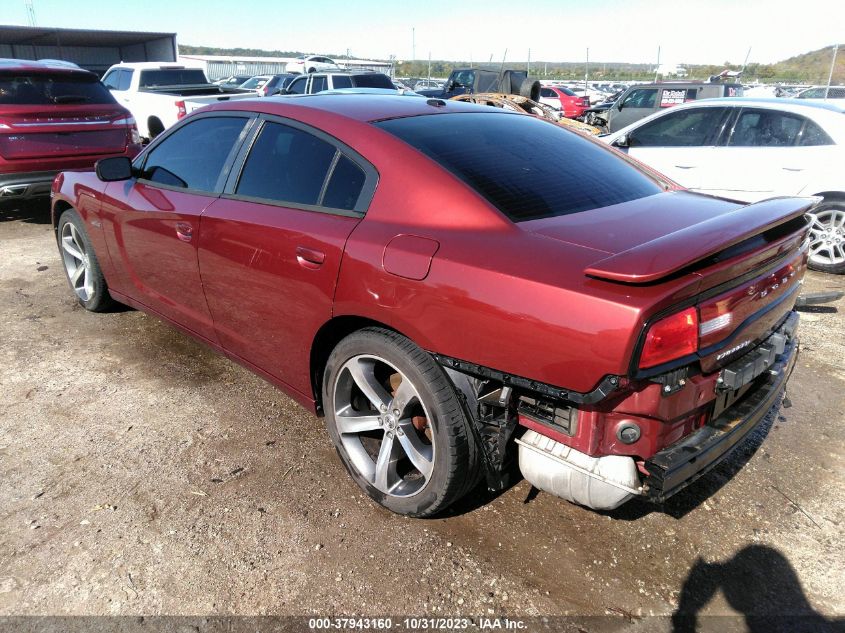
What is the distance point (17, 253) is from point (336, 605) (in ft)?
18.9

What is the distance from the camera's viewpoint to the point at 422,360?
227cm

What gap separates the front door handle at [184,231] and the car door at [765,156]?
15.5 ft

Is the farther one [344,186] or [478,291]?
[344,186]

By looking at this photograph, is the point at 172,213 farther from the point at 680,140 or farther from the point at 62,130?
the point at 680,140

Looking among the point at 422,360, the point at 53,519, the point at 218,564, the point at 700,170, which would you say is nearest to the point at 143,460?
the point at 53,519

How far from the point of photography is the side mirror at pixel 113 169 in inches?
147

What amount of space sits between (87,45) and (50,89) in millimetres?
25721

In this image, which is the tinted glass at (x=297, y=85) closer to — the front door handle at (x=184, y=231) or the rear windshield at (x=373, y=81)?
the rear windshield at (x=373, y=81)

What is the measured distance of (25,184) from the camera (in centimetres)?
664

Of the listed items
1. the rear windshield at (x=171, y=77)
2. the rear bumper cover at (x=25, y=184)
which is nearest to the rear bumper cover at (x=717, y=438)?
the rear bumper cover at (x=25, y=184)

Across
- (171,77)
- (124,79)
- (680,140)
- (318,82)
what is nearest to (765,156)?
(680,140)

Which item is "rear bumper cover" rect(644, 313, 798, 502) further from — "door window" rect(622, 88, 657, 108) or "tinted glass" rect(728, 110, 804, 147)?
"door window" rect(622, 88, 657, 108)

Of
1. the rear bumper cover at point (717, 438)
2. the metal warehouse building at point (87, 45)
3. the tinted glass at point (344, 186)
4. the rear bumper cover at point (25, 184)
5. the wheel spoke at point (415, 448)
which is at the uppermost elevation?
the metal warehouse building at point (87, 45)

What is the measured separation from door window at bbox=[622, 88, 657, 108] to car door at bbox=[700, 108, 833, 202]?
8.14 m
